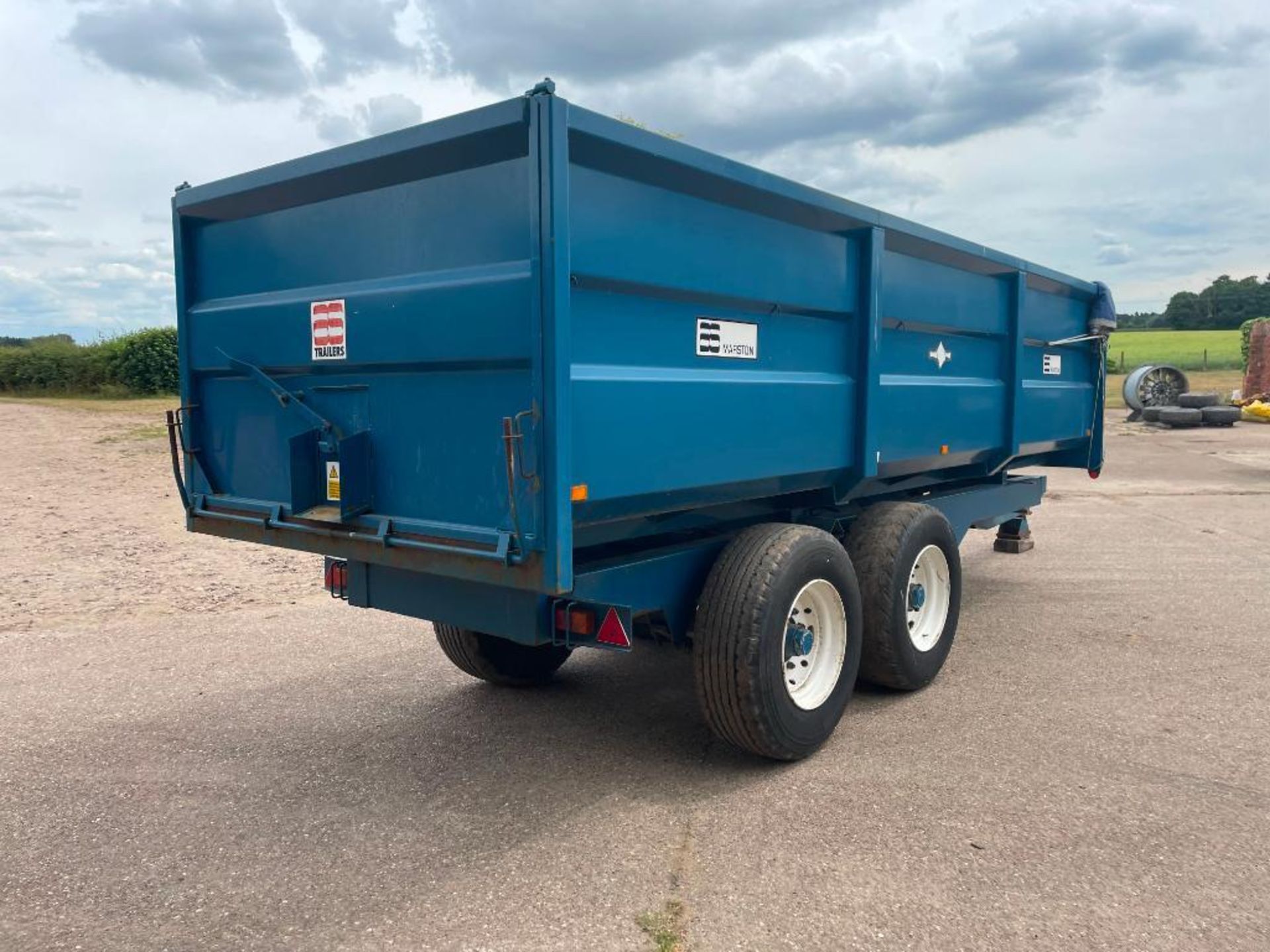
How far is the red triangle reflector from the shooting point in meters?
3.49

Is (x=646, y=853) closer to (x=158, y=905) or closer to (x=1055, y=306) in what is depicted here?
(x=158, y=905)

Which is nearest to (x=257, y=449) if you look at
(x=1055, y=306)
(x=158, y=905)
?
(x=158, y=905)

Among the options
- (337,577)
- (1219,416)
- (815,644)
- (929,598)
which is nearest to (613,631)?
(815,644)

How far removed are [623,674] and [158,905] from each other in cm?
270

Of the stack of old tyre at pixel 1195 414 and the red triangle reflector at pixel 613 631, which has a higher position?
the stack of old tyre at pixel 1195 414

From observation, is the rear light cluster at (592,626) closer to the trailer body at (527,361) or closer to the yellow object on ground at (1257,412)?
the trailer body at (527,361)

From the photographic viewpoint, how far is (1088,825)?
11.4 feet

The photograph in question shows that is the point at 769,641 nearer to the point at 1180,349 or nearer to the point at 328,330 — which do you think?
the point at 328,330

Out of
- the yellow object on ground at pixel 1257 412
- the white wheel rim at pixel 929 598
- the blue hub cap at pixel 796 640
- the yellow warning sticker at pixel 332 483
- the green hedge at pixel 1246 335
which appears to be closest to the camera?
the yellow warning sticker at pixel 332 483

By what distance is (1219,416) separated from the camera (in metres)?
21.6

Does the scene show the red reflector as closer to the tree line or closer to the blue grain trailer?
the blue grain trailer

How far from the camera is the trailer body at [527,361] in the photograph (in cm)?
309

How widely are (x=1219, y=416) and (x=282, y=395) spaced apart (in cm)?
2300

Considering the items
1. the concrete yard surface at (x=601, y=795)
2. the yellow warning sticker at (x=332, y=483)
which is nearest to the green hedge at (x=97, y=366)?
the concrete yard surface at (x=601, y=795)
